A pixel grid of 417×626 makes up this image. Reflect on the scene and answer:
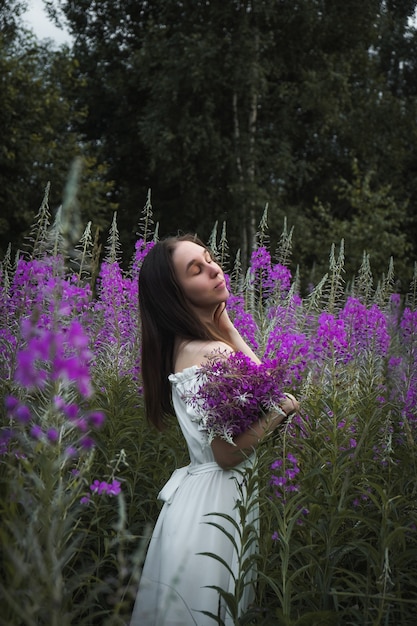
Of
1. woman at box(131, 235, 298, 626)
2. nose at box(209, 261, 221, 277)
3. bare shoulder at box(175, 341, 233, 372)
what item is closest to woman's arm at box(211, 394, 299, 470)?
woman at box(131, 235, 298, 626)

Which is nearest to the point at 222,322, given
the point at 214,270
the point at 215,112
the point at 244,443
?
the point at 214,270

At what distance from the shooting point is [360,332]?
4430mm

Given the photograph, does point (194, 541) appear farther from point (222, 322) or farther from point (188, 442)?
point (222, 322)

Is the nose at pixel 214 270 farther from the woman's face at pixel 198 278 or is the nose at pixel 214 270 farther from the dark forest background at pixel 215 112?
the dark forest background at pixel 215 112

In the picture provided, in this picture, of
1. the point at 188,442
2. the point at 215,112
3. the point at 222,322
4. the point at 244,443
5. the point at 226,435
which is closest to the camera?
the point at 226,435

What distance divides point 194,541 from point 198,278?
96 cm

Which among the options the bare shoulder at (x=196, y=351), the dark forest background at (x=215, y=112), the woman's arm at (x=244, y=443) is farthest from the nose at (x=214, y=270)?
the dark forest background at (x=215, y=112)

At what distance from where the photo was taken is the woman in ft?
7.98

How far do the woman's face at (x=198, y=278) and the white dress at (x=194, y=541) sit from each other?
35 cm

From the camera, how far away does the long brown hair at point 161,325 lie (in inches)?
109

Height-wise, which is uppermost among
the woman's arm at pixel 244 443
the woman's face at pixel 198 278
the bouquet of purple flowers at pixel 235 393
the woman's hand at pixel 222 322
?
the woman's face at pixel 198 278

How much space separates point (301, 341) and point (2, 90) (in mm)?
13194

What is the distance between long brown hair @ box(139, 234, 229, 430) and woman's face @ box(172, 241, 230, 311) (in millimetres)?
28

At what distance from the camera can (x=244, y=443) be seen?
7.94 feet
